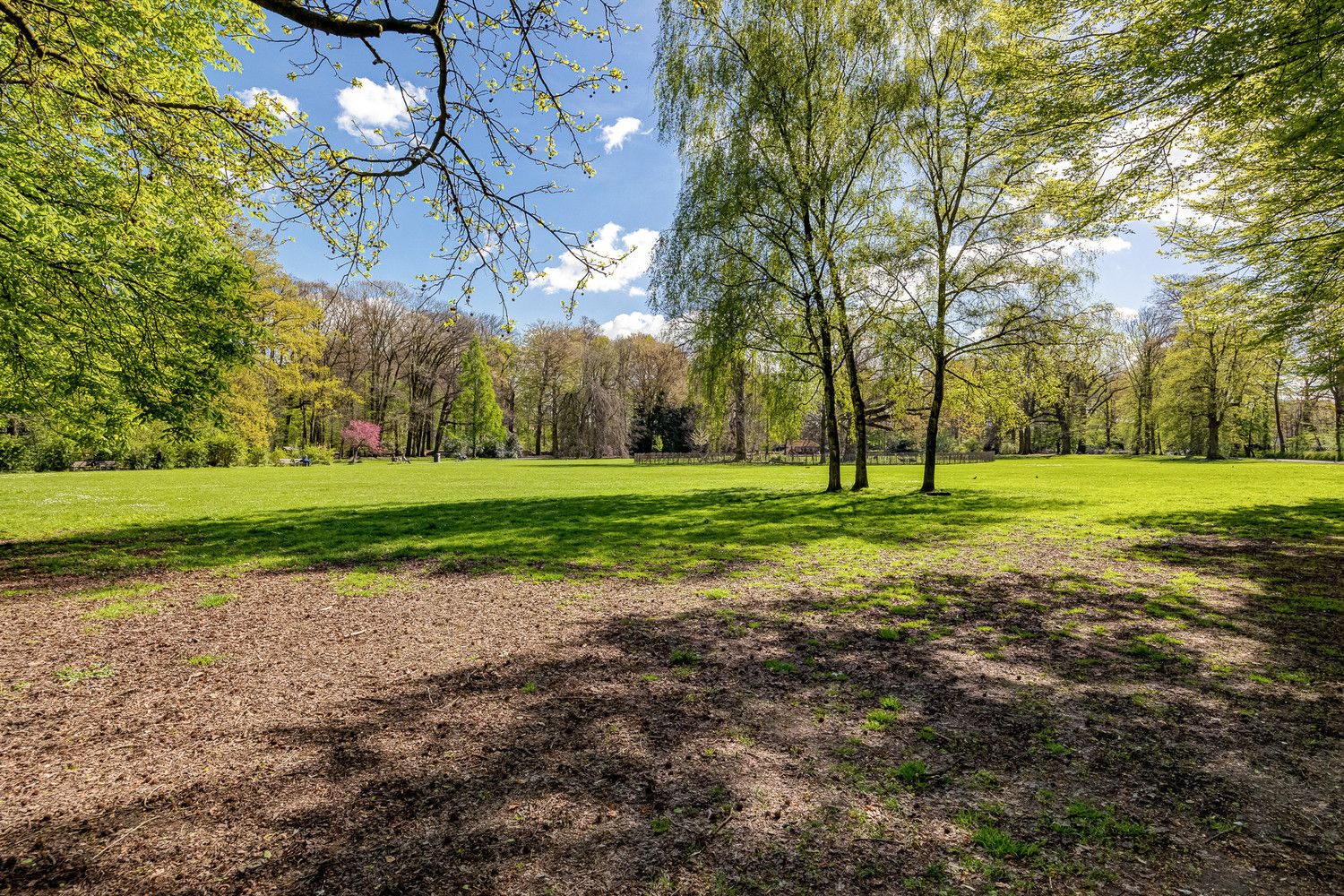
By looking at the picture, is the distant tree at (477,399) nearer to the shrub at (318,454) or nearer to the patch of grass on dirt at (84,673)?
the shrub at (318,454)

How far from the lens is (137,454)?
30031 mm

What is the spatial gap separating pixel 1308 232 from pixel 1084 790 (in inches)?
516

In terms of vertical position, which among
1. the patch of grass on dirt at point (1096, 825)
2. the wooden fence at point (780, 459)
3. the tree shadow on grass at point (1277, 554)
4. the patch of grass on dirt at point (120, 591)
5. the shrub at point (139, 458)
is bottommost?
the patch of grass on dirt at point (120, 591)

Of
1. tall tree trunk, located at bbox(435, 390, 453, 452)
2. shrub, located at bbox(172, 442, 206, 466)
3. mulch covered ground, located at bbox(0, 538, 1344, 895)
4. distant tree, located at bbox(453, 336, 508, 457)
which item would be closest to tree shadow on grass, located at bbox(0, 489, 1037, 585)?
mulch covered ground, located at bbox(0, 538, 1344, 895)

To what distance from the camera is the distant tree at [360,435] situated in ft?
169

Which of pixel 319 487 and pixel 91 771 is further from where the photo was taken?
pixel 319 487

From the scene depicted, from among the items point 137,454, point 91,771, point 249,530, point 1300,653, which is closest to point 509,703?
point 91,771

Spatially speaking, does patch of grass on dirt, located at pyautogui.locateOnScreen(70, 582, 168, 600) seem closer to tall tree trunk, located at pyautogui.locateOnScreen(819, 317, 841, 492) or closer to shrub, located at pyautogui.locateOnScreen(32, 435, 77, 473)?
tall tree trunk, located at pyautogui.locateOnScreen(819, 317, 841, 492)

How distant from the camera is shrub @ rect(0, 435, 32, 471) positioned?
1039 inches

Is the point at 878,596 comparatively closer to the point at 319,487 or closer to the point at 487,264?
the point at 487,264

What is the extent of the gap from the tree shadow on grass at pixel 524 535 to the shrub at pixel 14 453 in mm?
24757

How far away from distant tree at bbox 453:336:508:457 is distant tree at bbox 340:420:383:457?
8.68 metres

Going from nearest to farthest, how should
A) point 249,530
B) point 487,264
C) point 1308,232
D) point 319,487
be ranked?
point 487,264, point 1308,232, point 249,530, point 319,487

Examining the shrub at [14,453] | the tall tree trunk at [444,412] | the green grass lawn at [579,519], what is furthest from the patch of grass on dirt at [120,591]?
the tall tree trunk at [444,412]
